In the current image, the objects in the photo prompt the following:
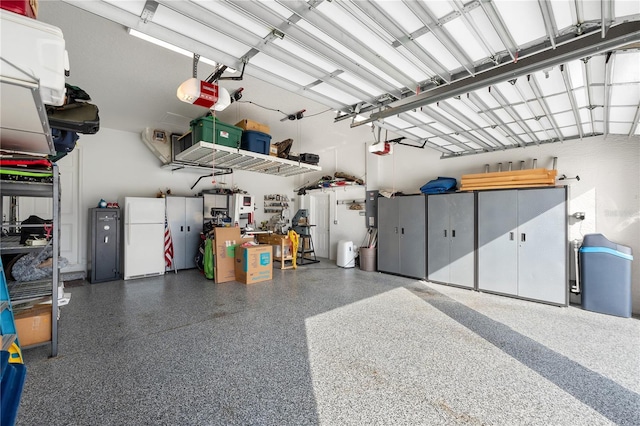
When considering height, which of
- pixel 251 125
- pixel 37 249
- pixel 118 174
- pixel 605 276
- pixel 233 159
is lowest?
pixel 605 276

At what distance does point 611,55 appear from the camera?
2.02 meters

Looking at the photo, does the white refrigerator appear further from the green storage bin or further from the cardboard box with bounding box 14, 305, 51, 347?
the cardboard box with bounding box 14, 305, 51, 347

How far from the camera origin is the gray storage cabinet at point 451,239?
5117mm

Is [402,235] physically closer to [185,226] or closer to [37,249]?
[185,226]

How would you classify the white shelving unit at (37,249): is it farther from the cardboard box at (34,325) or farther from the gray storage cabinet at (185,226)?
the gray storage cabinet at (185,226)

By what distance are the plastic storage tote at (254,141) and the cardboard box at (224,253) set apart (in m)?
1.75

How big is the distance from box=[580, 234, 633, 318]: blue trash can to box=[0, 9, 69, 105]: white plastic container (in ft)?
19.4

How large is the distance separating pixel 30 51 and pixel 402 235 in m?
6.04

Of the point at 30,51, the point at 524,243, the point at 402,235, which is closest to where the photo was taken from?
the point at 30,51

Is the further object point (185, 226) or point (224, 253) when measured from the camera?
point (185, 226)

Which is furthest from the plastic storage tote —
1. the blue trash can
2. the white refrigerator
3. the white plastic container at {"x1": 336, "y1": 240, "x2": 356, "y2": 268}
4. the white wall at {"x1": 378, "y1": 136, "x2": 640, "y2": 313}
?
the blue trash can

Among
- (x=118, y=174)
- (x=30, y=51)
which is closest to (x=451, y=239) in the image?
(x=30, y=51)

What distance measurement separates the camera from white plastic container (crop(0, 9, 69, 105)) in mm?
853

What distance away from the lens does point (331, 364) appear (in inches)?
98.4
